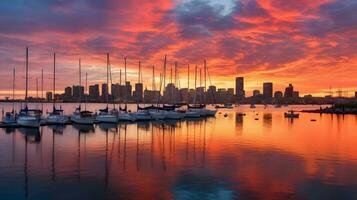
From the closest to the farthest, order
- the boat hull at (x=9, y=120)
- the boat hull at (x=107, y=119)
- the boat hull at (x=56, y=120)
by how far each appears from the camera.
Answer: the boat hull at (x=9, y=120) < the boat hull at (x=56, y=120) < the boat hull at (x=107, y=119)

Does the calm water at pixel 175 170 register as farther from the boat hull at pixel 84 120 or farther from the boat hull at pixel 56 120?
the boat hull at pixel 84 120

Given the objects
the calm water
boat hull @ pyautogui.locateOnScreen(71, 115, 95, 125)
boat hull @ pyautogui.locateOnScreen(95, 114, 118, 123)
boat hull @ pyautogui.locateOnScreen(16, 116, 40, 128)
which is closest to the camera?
the calm water

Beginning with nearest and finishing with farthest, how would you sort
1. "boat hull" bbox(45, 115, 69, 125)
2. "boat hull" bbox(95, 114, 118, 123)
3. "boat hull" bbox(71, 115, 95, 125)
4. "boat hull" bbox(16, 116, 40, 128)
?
"boat hull" bbox(16, 116, 40, 128)
"boat hull" bbox(45, 115, 69, 125)
"boat hull" bbox(71, 115, 95, 125)
"boat hull" bbox(95, 114, 118, 123)

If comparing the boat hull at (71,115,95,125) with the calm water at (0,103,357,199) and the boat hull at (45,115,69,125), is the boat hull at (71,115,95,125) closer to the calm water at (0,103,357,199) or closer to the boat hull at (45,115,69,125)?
the boat hull at (45,115,69,125)

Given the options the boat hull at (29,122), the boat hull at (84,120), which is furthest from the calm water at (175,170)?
the boat hull at (84,120)

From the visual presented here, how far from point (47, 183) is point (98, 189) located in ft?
10.3

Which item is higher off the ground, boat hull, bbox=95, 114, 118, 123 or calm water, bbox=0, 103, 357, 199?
boat hull, bbox=95, 114, 118, 123

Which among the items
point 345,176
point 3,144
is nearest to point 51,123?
point 3,144

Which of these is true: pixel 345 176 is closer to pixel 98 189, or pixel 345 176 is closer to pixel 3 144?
pixel 98 189

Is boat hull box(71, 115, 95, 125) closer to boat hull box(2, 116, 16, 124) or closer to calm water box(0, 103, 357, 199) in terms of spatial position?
boat hull box(2, 116, 16, 124)

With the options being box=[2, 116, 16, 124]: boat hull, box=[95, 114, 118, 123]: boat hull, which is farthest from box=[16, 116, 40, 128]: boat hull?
box=[95, 114, 118, 123]: boat hull

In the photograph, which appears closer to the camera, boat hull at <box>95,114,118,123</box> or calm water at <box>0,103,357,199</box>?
calm water at <box>0,103,357,199</box>

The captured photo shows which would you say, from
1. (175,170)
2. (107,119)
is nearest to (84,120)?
(107,119)

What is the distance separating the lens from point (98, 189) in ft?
61.9
